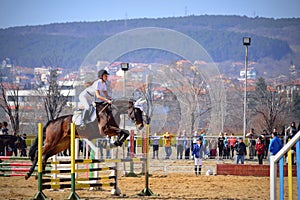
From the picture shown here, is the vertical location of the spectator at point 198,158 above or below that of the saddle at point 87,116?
below

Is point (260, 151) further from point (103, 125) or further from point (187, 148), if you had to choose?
point (103, 125)

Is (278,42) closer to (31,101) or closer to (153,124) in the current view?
(31,101)

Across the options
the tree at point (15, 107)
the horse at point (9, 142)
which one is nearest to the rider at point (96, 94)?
the horse at point (9, 142)

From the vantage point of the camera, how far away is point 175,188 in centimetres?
1677

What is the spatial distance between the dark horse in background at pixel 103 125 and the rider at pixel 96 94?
24 cm

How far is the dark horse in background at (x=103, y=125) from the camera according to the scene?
611 inches

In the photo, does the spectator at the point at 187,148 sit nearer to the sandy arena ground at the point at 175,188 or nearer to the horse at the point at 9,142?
the sandy arena ground at the point at 175,188

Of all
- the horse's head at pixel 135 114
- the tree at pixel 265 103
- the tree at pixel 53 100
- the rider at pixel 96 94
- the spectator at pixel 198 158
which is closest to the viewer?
the rider at pixel 96 94

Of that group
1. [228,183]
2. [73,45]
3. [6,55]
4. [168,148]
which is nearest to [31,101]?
[168,148]

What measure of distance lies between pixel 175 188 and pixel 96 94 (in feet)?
11.1

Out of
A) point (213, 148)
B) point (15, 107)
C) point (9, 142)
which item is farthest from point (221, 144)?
point (15, 107)

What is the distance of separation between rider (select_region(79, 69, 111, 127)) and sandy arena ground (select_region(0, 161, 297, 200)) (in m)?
1.97

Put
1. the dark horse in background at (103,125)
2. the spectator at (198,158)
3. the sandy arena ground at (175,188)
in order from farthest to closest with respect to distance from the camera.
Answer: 1. the spectator at (198,158)
2. the dark horse in background at (103,125)
3. the sandy arena ground at (175,188)

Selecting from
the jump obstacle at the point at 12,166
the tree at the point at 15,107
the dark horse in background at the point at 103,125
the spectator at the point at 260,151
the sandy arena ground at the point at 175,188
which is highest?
the tree at the point at 15,107
